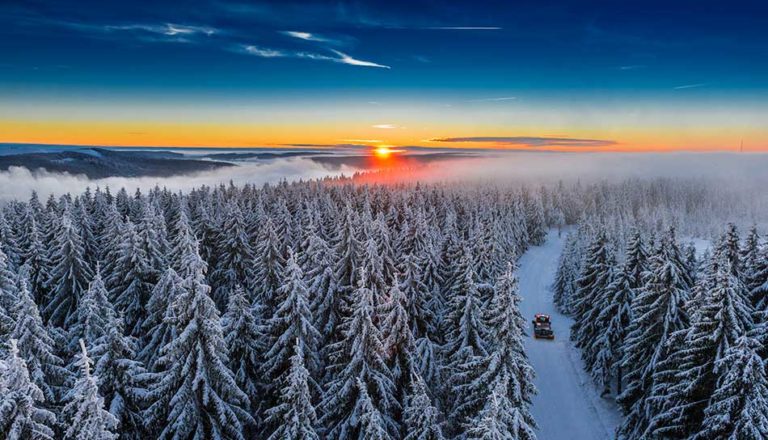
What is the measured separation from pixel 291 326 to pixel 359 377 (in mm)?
4725

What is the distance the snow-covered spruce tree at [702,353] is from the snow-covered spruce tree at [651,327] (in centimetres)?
391

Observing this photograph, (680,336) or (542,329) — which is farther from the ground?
(680,336)

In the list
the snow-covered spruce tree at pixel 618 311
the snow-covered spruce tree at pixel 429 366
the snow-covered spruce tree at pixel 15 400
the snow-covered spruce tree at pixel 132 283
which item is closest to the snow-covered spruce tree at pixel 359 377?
the snow-covered spruce tree at pixel 429 366

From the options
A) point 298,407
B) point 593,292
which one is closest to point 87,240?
point 298,407

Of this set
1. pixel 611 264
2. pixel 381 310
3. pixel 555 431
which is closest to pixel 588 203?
pixel 611 264

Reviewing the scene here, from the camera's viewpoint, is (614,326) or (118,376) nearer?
(118,376)

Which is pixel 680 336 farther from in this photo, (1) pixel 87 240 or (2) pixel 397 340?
(1) pixel 87 240

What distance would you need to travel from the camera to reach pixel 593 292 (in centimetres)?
4134

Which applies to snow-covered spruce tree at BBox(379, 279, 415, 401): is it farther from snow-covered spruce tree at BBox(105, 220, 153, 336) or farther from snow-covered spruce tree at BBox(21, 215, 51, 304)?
snow-covered spruce tree at BBox(21, 215, 51, 304)

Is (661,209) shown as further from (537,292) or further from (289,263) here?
(289,263)

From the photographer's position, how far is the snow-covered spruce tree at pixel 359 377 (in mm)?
21578

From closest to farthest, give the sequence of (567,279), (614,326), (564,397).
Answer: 1. (614,326)
2. (564,397)
3. (567,279)

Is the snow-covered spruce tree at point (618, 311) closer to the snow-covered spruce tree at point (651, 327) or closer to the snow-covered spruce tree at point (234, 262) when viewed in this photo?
the snow-covered spruce tree at point (651, 327)

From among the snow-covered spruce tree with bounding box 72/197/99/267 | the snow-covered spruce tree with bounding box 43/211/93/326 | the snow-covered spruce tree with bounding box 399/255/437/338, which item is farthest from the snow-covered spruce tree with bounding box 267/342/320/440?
the snow-covered spruce tree with bounding box 72/197/99/267
